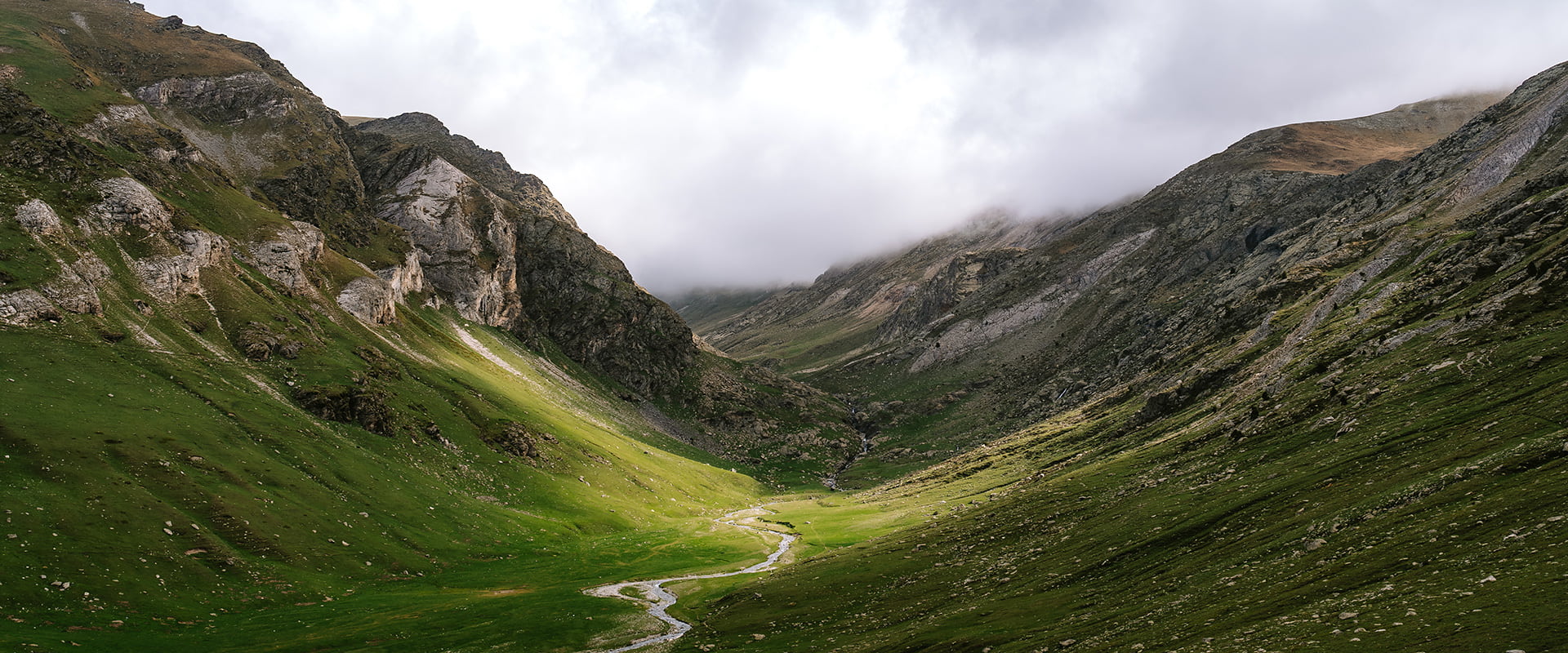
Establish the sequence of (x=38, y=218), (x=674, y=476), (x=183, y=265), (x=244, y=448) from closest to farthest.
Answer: (x=244, y=448) < (x=38, y=218) < (x=183, y=265) < (x=674, y=476)

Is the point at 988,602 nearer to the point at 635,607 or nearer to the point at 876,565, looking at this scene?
the point at 876,565

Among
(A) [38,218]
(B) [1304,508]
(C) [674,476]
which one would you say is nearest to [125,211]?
(A) [38,218]

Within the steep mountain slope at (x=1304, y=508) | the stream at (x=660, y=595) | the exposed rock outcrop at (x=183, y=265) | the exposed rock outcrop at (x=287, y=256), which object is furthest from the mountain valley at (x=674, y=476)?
the stream at (x=660, y=595)

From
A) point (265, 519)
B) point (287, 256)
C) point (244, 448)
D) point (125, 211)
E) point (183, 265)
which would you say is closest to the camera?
point (265, 519)

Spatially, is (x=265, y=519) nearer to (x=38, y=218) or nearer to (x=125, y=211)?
(x=38, y=218)

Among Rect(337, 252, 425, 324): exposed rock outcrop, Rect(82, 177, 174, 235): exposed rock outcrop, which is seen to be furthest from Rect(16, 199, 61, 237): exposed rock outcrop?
Rect(337, 252, 425, 324): exposed rock outcrop

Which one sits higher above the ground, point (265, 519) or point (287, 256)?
point (287, 256)

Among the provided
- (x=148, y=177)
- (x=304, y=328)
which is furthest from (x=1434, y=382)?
(x=148, y=177)

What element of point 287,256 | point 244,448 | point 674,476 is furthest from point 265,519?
point 674,476

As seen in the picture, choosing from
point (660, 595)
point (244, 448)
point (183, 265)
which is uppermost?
point (183, 265)

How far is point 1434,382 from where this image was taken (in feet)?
192

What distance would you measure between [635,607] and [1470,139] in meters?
226

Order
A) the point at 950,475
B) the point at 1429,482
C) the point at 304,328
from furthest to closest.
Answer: the point at 950,475
the point at 304,328
the point at 1429,482

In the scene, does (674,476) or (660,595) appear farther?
(674,476)
